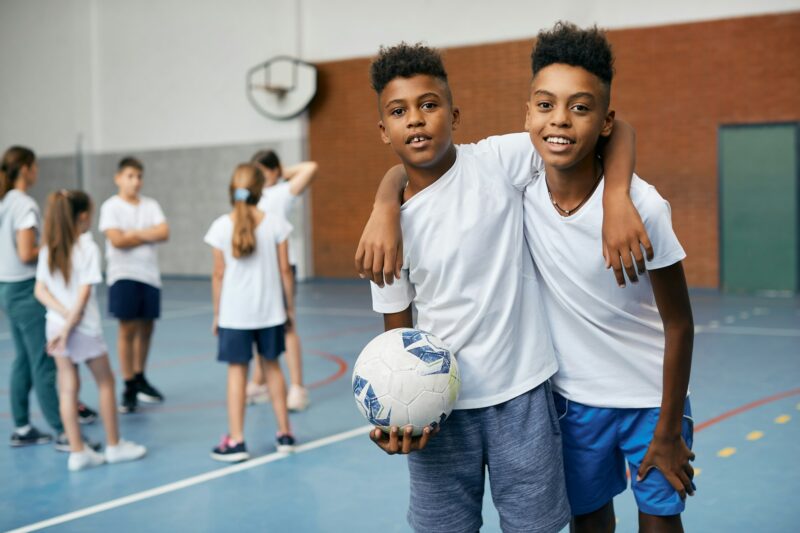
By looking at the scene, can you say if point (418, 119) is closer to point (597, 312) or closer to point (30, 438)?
point (597, 312)

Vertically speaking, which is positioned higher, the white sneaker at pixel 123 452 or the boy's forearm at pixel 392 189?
the boy's forearm at pixel 392 189

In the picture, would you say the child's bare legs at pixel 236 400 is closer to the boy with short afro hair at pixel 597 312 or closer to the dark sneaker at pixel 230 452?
the dark sneaker at pixel 230 452

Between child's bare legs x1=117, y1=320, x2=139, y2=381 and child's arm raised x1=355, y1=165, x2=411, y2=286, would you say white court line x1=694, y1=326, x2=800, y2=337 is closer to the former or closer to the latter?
child's bare legs x1=117, y1=320, x2=139, y2=381

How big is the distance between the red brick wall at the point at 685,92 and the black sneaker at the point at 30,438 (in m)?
8.76

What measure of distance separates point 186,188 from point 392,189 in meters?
14.2

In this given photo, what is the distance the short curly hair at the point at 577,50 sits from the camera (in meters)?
2.07

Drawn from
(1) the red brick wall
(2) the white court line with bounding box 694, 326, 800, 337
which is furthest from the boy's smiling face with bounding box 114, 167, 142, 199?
(1) the red brick wall

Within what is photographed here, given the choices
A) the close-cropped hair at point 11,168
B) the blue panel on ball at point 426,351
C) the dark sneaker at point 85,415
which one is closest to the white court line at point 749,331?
the dark sneaker at point 85,415

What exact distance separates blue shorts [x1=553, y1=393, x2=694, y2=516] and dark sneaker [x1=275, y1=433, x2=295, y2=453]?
2.45 metres

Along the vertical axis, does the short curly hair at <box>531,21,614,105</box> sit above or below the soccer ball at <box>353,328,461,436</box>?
above

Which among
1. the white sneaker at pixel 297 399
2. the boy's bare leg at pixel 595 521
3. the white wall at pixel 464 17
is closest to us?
the boy's bare leg at pixel 595 521

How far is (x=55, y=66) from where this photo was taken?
16797 mm

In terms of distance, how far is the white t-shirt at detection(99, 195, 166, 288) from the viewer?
5.61 m

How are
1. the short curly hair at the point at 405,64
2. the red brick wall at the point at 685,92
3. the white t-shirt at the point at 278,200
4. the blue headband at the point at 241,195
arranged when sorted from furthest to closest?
1. the red brick wall at the point at 685,92
2. the white t-shirt at the point at 278,200
3. the blue headband at the point at 241,195
4. the short curly hair at the point at 405,64
